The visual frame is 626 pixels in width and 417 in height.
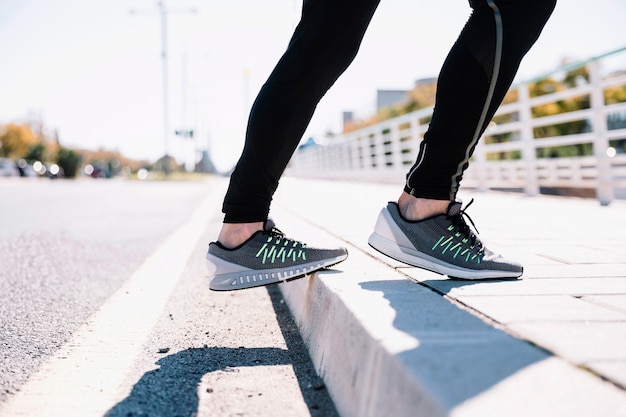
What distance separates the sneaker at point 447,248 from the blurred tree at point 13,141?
93.4m

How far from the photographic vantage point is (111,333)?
2.18 m

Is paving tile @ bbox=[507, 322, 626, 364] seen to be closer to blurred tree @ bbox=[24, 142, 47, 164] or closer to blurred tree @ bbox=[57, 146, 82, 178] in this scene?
blurred tree @ bbox=[57, 146, 82, 178]

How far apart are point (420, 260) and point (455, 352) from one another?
0.92m

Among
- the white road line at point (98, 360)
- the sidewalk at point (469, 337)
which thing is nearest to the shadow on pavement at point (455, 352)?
the sidewalk at point (469, 337)

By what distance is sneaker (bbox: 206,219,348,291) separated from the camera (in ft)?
6.77

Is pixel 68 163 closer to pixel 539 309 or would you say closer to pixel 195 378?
pixel 195 378

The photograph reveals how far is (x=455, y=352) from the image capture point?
1.17 m

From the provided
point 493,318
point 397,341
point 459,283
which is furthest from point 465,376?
point 459,283

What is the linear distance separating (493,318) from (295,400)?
0.51 m

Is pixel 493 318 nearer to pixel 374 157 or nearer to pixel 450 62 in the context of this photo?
pixel 450 62

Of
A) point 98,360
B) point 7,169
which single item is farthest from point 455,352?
point 7,169

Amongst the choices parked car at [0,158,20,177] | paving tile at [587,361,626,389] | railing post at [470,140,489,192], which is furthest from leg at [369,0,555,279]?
parked car at [0,158,20,177]

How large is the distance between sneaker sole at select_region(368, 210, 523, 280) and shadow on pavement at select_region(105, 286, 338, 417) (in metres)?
0.43

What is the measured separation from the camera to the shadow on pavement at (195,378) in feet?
4.78
